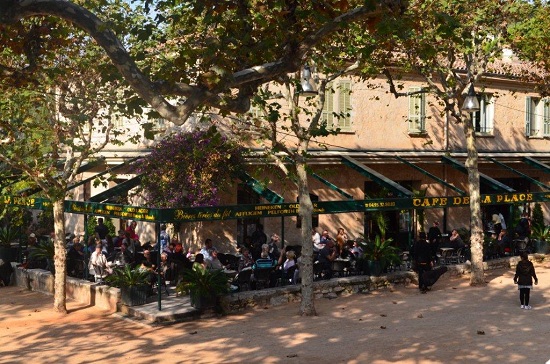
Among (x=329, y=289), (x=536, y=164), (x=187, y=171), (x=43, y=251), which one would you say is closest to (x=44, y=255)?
(x=43, y=251)

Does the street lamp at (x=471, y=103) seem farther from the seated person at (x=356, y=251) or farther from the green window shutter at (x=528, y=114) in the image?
the green window shutter at (x=528, y=114)

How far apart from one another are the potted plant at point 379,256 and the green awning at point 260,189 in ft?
8.78

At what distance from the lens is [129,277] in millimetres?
16703

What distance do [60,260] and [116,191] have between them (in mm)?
3254

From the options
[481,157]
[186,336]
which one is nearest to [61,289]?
[186,336]

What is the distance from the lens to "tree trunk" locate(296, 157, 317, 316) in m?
16.5

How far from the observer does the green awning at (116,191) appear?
756 inches

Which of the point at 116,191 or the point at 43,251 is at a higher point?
the point at 116,191

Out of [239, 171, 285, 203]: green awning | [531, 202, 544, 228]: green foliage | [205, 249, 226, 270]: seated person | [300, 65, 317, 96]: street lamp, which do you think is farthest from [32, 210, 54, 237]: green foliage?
[531, 202, 544, 228]: green foliage

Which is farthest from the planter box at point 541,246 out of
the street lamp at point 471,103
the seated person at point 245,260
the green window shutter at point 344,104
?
the seated person at point 245,260

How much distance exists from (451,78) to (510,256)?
266 inches

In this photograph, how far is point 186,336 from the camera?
48.3ft

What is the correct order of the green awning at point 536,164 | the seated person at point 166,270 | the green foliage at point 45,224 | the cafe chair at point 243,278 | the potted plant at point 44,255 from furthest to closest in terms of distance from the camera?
the green awning at point 536,164, the green foliage at point 45,224, the potted plant at point 44,255, the seated person at point 166,270, the cafe chair at point 243,278

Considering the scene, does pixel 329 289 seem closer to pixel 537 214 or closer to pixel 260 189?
pixel 260 189
